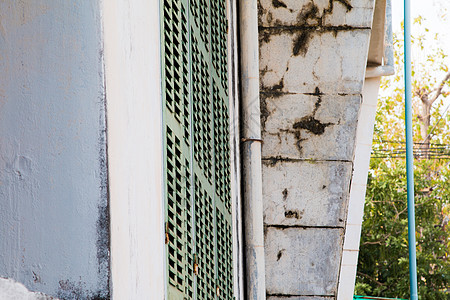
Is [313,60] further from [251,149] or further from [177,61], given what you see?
[177,61]

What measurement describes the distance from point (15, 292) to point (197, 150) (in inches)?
55.6

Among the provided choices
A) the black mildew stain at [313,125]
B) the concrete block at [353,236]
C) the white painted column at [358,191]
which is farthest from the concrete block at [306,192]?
the concrete block at [353,236]

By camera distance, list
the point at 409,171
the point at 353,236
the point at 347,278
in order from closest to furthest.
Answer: the point at 347,278 → the point at 353,236 → the point at 409,171

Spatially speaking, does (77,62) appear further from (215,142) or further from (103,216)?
(215,142)

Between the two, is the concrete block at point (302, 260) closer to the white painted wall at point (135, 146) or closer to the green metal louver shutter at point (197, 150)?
the green metal louver shutter at point (197, 150)

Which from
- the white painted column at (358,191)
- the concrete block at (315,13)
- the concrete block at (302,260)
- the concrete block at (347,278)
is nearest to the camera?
the concrete block at (315,13)

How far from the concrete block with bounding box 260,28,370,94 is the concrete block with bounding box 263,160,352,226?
658 millimetres

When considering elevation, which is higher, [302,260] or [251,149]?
[251,149]

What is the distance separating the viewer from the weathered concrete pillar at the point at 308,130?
525 centimetres

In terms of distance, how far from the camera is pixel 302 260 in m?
5.53

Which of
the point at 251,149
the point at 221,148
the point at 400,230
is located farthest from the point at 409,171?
the point at 221,148

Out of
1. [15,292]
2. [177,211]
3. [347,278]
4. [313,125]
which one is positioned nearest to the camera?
[15,292]

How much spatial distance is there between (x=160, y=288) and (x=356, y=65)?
370cm

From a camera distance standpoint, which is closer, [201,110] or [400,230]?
[201,110]
